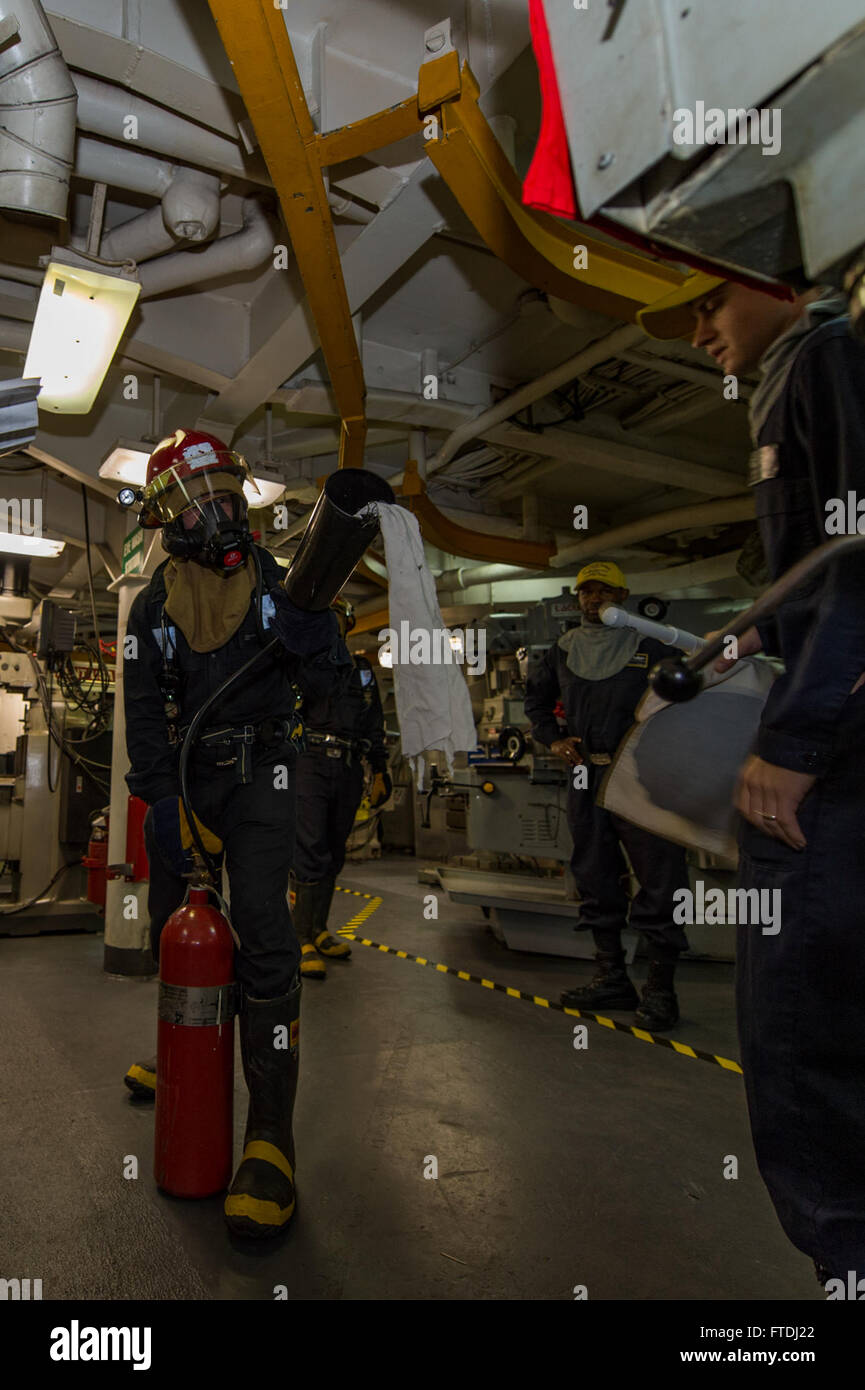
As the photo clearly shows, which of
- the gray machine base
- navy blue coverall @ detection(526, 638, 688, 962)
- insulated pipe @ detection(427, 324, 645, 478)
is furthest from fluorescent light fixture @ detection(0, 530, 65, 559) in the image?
navy blue coverall @ detection(526, 638, 688, 962)

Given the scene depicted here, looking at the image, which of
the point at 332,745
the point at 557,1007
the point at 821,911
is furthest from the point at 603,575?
the point at 821,911

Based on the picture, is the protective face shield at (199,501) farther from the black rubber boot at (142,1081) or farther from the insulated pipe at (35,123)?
the black rubber boot at (142,1081)

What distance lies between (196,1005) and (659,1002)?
2053 mm

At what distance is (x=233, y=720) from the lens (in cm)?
204

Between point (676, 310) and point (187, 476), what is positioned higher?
point (676, 310)

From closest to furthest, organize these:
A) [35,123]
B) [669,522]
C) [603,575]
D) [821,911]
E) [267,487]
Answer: [821,911], [35,123], [603,575], [267,487], [669,522]

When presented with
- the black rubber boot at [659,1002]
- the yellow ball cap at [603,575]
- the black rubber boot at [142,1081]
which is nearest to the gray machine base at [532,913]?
the black rubber boot at [659,1002]

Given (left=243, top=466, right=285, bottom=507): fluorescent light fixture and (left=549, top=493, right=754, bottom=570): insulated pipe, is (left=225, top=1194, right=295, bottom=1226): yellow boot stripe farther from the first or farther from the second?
(left=549, top=493, right=754, bottom=570): insulated pipe

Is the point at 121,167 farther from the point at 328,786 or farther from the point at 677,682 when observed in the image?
the point at 677,682

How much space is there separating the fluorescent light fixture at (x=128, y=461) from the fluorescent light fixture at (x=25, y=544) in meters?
1.47

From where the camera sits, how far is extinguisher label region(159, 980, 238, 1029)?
5.99ft

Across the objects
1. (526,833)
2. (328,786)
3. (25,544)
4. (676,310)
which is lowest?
(526,833)

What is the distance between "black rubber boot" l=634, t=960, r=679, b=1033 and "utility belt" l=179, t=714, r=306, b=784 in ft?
6.66

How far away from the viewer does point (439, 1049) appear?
2.88 metres
